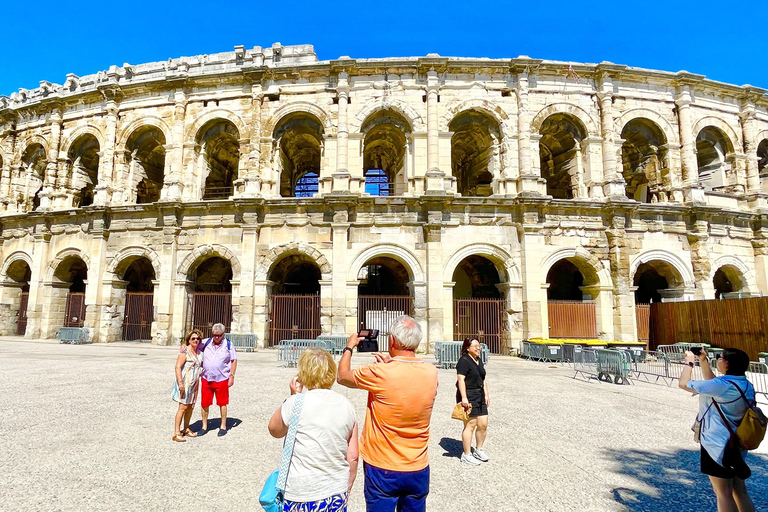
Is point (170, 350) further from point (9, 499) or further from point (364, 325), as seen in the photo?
point (9, 499)

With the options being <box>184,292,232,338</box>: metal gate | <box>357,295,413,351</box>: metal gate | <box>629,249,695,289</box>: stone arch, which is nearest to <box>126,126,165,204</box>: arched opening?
<box>184,292,232,338</box>: metal gate

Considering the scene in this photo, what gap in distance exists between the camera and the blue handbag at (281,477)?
1913mm

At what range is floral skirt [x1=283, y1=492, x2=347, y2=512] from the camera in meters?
1.95

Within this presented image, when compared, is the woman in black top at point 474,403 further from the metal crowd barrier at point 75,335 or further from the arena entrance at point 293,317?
the metal crowd barrier at point 75,335

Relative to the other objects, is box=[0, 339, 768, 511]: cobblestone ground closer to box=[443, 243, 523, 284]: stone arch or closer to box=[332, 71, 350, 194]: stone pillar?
box=[443, 243, 523, 284]: stone arch

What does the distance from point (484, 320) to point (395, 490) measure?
1336 centimetres

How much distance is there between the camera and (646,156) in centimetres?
1681

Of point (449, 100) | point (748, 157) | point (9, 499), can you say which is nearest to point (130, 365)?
point (9, 499)

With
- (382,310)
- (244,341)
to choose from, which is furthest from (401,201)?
(244,341)

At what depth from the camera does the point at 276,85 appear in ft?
53.2

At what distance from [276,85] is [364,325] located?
10.4m

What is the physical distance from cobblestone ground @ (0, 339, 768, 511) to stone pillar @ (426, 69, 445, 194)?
8.58 metres

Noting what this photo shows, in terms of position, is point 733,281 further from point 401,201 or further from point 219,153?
point 219,153

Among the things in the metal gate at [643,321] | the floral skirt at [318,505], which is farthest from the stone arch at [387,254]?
the floral skirt at [318,505]
